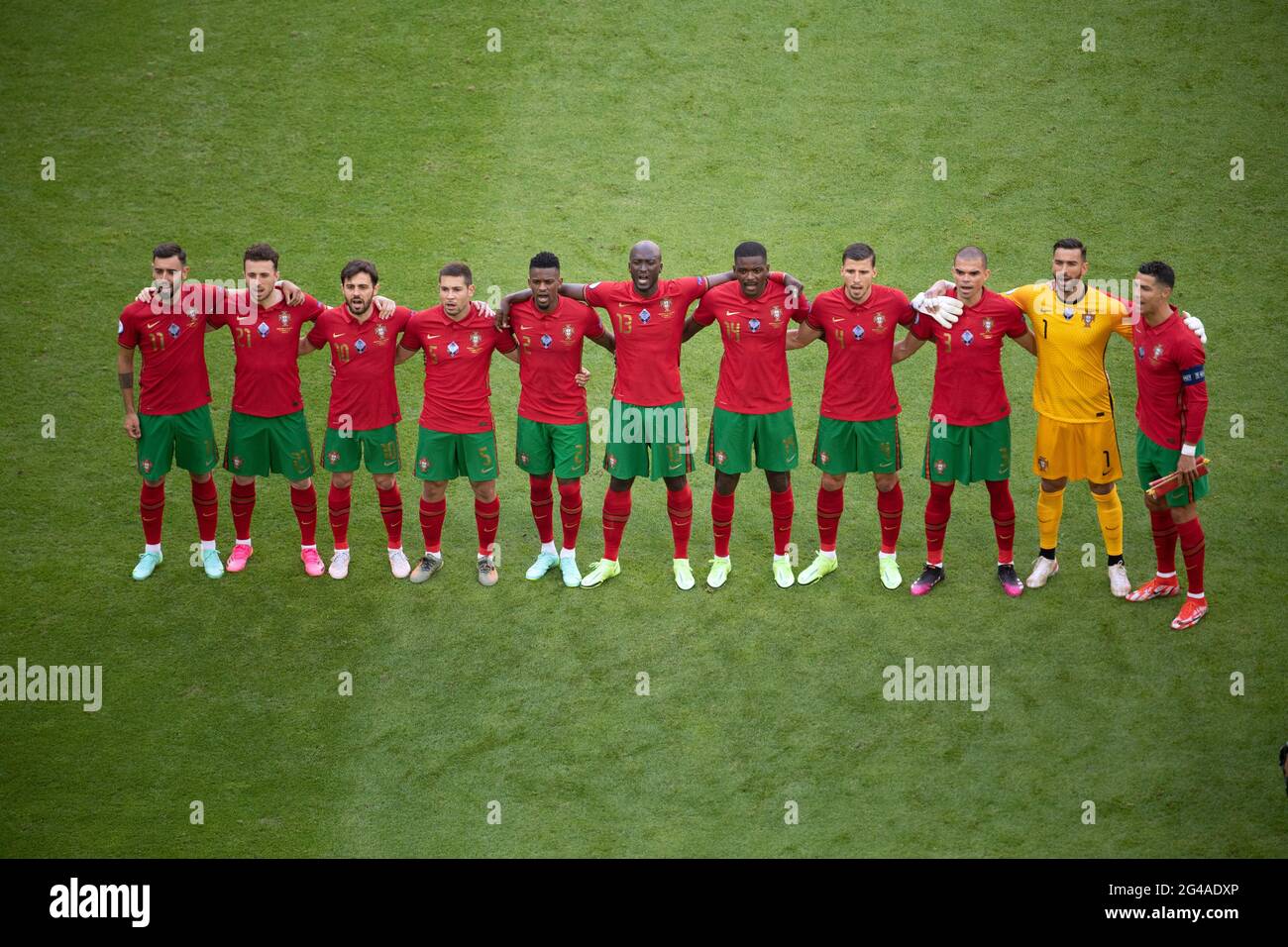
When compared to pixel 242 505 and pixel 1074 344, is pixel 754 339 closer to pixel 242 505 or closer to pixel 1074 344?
pixel 1074 344

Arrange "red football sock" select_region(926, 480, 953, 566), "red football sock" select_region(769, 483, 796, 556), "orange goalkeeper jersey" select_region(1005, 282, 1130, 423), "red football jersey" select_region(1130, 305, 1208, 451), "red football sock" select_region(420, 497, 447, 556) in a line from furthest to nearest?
"red football sock" select_region(420, 497, 447, 556) → "red football sock" select_region(769, 483, 796, 556) → "red football sock" select_region(926, 480, 953, 566) → "orange goalkeeper jersey" select_region(1005, 282, 1130, 423) → "red football jersey" select_region(1130, 305, 1208, 451)

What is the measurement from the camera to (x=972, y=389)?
34.5 feet

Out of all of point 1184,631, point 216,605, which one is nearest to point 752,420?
point 1184,631

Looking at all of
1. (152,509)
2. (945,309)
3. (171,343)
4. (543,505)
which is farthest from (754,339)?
(152,509)

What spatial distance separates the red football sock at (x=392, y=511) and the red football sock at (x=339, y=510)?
0.82 ft

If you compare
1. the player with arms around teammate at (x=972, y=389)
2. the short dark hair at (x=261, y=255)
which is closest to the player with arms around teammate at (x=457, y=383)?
the short dark hair at (x=261, y=255)

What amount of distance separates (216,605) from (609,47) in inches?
298

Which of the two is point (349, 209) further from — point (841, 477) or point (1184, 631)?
point (1184, 631)

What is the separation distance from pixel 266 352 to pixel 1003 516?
17.6ft

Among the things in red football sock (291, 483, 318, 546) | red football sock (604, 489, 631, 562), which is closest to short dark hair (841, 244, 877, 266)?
red football sock (604, 489, 631, 562)

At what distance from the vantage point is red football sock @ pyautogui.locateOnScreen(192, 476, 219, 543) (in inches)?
A: 440

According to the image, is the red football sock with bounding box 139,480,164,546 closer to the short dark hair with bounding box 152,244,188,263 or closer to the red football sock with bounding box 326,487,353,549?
the red football sock with bounding box 326,487,353,549

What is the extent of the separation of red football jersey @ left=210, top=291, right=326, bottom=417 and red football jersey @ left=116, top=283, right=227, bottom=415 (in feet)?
0.52

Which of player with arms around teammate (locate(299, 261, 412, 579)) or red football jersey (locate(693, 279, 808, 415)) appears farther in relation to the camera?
player with arms around teammate (locate(299, 261, 412, 579))
